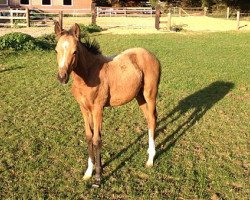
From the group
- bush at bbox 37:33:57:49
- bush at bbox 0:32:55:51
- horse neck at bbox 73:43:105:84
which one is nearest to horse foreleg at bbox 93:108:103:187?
horse neck at bbox 73:43:105:84

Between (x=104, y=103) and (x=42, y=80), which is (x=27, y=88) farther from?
(x=104, y=103)

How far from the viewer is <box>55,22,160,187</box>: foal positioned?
14.8 feet

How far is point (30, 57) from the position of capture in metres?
15.3

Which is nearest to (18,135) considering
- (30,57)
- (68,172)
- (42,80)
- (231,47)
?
(68,172)

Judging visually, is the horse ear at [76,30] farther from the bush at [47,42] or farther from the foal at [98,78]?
the bush at [47,42]

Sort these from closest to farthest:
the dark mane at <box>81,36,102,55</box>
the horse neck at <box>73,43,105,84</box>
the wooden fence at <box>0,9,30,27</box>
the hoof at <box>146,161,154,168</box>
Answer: the horse neck at <box>73,43,105,84</box> < the dark mane at <box>81,36,102,55</box> < the hoof at <box>146,161,154,168</box> < the wooden fence at <box>0,9,30,27</box>

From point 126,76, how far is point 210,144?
2.49 m

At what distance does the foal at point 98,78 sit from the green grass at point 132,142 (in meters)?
0.44

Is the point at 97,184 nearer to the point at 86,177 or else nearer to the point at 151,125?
the point at 86,177

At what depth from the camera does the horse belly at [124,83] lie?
17.8 ft

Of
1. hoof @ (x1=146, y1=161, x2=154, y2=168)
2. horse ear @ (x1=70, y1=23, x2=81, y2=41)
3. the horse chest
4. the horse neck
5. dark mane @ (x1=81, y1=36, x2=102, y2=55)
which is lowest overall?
hoof @ (x1=146, y1=161, x2=154, y2=168)

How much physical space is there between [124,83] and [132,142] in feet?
5.93

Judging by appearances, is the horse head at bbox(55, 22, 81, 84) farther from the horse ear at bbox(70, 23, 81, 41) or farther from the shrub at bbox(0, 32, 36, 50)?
the shrub at bbox(0, 32, 36, 50)

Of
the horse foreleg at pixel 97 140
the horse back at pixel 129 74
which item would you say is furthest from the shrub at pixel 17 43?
the horse foreleg at pixel 97 140
